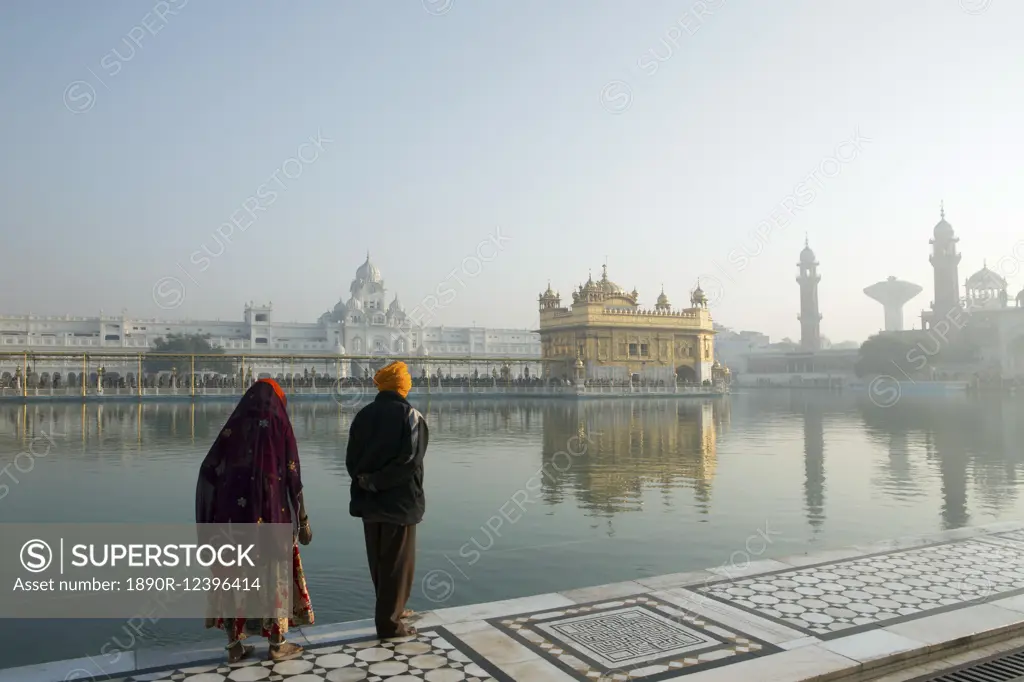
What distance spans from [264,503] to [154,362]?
6915cm

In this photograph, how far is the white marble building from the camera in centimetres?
7075

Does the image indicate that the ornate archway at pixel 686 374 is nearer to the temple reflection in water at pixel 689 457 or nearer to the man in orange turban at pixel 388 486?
the temple reflection in water at pixel 689 457

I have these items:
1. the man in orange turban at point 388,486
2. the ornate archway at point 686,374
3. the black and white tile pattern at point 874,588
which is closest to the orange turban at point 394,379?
the man in orange turban at point 388,486

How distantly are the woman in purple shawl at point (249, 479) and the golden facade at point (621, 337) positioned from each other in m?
41.3

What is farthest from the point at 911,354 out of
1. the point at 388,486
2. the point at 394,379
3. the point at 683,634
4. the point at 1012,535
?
the point at 388,486

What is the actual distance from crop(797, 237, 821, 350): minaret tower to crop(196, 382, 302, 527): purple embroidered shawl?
341 feet

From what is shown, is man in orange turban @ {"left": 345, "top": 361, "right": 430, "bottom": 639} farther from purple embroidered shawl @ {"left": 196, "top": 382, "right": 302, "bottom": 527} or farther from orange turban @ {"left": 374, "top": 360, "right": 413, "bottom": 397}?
purple embroidered shawl @ {"left": 196, "top": 382, "right": 302, "bottom": 527}

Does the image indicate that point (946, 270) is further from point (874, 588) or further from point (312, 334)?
point (874, 588)

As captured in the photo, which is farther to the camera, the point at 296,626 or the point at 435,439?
the point at 435,439

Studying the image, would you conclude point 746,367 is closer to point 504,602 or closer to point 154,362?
point 154,362

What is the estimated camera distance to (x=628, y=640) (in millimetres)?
3984

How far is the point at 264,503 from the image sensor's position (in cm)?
381

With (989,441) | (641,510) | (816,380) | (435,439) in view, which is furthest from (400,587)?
(816,380)

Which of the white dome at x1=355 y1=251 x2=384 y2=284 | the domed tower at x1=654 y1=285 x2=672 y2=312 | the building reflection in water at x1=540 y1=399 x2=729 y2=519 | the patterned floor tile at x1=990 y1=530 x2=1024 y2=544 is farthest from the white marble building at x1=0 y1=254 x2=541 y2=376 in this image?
the patterned floor tile at x1=990 y1=530 x2=1024 y2=544
